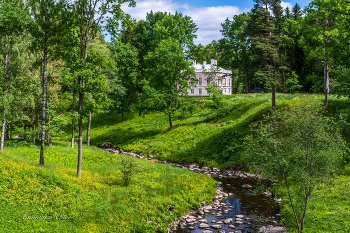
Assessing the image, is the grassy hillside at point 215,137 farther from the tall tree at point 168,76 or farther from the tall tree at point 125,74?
the tall tree at point 125,74

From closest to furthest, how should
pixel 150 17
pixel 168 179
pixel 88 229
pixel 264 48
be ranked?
pixel 88 229 < pixel 168 179 < pixel 264 48 < pixel 150 17

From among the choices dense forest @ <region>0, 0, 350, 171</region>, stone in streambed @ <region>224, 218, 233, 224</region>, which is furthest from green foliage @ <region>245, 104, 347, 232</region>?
dense forest @ <region>0, 0, 350, 171</region>

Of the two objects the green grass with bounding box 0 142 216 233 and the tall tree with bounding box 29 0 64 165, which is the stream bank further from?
the tall tree with bounding box 29 0 64 165

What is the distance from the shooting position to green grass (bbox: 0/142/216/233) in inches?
440

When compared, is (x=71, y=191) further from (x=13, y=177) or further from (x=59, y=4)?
(x=59, y=4)

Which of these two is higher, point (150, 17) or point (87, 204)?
point (150, 17)

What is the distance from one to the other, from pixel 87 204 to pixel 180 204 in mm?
6383

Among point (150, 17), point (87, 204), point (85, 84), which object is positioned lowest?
point (87, 204)

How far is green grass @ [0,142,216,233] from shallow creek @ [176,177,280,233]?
1.62 metres

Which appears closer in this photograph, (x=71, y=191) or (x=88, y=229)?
(x=88, y=229)

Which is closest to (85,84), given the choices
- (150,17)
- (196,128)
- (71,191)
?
(71,191)

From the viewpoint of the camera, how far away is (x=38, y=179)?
13383mm

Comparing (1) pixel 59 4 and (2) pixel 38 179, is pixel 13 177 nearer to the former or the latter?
(2) pixel 38 179

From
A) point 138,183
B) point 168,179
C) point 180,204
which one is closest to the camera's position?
point 180,204
